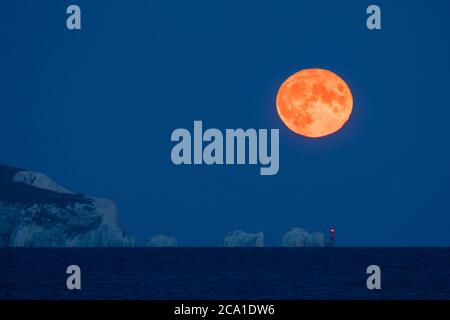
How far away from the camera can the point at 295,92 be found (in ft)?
225

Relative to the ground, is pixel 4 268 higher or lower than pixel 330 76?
lower

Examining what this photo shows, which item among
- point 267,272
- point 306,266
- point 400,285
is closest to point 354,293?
point 400,285

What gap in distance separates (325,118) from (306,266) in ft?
170

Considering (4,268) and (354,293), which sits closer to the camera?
(354,293)

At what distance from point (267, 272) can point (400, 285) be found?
79.2 feet
